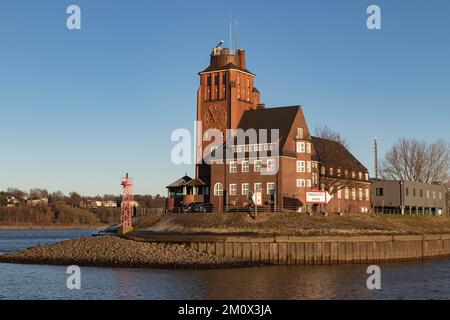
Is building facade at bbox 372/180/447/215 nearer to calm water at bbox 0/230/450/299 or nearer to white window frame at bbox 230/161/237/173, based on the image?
white window frame at bbox 230/161/237/173

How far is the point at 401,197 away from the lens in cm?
11194

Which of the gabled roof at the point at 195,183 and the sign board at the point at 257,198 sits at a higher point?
the gabled roof at the point at 195,183

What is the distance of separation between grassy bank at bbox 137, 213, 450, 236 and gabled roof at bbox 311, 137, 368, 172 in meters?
17.7

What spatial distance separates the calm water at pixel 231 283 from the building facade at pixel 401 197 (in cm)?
4957

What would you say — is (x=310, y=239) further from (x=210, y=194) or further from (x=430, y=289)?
(x=210, y=194)

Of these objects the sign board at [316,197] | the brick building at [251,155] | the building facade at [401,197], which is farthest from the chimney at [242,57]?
the building facade at [401,197]

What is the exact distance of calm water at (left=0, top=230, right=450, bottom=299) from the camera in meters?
45.0

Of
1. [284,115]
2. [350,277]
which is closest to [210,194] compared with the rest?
[284,115]

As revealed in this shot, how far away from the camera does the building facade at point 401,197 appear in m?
112

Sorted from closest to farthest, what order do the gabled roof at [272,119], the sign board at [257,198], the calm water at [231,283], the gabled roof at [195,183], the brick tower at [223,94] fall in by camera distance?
the calm water at [231,283] < the sign board at [257,198] < the gabled roof at [272,119] < the gabled roof at [195,183] < the brick tower at [223,94]

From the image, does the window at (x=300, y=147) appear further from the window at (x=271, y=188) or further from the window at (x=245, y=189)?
the window at (x=245, y=189)
